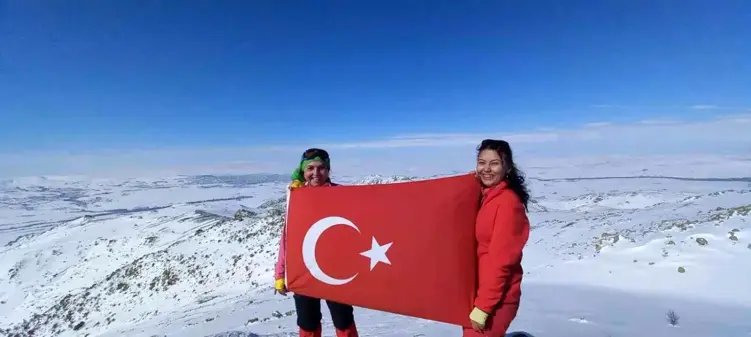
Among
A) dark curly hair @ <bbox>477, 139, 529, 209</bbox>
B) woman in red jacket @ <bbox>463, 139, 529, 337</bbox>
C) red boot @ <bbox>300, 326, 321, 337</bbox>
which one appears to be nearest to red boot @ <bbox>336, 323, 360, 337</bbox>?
red boot @ <bbox>300, 326, 321, 337</bbox>

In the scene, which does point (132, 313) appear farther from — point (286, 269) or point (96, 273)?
point (286, 269)

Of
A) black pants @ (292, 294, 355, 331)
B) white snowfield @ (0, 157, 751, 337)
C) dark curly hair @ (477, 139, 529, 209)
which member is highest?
dark curly hair @ (477, 139, 529, 209)

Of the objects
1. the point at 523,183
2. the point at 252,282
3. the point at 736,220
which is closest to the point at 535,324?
the point at 523,183

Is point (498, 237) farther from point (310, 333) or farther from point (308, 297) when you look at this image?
point (310, 333)

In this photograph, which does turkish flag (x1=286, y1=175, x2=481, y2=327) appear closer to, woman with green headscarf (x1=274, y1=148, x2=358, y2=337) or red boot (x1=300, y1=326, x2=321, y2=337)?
woman with green headscarf (x1=274, y1=148, x2=358, y2=337)

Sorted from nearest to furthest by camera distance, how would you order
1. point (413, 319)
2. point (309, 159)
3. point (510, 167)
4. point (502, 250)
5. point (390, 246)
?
point (502, 250), point (510, 167), point (390, 246), point (309, 159), point (413, 319)

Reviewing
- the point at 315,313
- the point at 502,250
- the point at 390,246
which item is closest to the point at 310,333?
the point at 315,313
